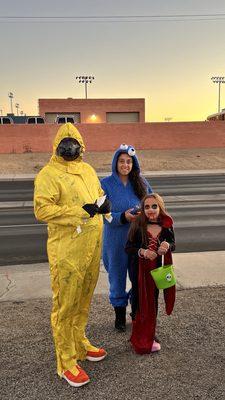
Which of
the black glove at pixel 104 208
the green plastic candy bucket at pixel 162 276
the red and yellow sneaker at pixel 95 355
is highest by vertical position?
the black glove at pixel 104 208

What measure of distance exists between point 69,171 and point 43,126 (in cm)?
3424

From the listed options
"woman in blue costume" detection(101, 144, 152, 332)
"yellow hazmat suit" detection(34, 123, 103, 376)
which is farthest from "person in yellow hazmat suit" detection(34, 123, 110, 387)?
"woman in blue costume" detection(101, 144, 152, 332)

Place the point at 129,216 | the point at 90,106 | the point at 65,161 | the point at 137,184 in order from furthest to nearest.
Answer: the point at 90,106 < the point at 137,184 < the point at 129,216 < the point at 65,161

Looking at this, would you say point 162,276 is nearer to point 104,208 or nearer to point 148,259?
point 148,259

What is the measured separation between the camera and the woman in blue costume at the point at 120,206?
13.3ft

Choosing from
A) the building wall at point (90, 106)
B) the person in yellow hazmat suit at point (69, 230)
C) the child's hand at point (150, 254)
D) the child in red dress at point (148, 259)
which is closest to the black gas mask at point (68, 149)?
the person in yellow hazmat suit at point (69, 230)

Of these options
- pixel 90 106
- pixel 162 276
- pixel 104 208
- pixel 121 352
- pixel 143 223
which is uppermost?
pixel 90 106

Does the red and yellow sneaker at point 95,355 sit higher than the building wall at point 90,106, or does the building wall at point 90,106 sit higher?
the building wall at point 90,106

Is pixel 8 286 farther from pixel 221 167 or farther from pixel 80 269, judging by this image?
pixel 221 167

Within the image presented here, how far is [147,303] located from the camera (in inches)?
146

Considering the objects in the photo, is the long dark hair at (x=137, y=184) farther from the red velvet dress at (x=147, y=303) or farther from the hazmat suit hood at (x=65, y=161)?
the hazmat suit hood at (x=65, y=161)

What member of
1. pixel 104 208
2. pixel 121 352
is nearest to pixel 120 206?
pixel 104 208

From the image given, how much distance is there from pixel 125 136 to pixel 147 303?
116 ft

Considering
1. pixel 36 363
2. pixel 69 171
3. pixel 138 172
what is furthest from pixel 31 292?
pixel 69 171
